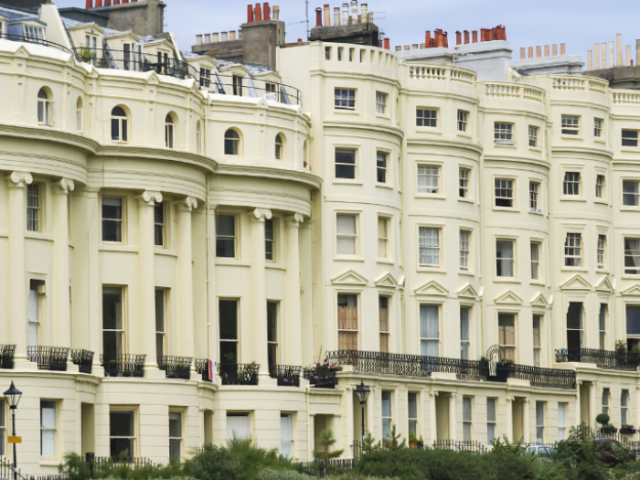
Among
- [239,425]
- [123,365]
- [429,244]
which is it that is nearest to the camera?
[123,365]

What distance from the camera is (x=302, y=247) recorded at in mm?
74312

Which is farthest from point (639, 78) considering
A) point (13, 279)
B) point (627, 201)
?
point (13, 279)

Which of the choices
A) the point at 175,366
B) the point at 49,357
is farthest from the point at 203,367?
the point at 49,357

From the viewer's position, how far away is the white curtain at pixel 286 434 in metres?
70.4

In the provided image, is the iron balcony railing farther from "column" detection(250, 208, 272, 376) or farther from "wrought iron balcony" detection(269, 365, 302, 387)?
"column" detection(250, 208, 272, 376)

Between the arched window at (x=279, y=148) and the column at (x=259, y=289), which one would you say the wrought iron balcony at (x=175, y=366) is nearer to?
the column at (x=259, y=289)

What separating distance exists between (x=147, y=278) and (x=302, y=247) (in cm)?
1058

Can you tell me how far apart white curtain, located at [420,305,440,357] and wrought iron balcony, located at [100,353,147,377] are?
58.0ft

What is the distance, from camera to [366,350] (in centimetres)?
7462

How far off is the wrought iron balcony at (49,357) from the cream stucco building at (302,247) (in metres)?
0.13

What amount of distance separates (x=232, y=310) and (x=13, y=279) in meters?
12.6

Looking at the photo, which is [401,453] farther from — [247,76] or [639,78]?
[639,78]

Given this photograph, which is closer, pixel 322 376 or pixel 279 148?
pixel 322 376

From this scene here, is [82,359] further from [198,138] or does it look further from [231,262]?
[198,138]
